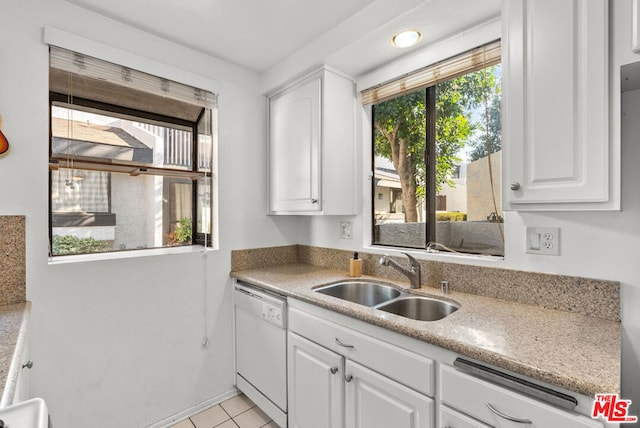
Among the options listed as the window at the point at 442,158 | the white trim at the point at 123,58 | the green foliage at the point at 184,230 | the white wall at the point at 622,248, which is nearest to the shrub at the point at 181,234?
the green foliage at the point at 184,230

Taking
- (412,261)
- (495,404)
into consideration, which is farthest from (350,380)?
(412,261)

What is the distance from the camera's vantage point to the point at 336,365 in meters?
1.44

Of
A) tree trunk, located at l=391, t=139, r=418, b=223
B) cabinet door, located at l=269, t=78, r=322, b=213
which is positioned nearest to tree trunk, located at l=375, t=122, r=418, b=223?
tree trunk, located at l=391, t=139, r=418, b=223

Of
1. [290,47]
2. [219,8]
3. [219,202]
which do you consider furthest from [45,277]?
[290,47]

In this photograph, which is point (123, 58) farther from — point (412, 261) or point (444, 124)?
point (412, 261)

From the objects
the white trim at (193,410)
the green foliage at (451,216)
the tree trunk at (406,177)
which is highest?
the tree trunk at (406,177)

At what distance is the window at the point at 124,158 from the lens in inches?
67.4

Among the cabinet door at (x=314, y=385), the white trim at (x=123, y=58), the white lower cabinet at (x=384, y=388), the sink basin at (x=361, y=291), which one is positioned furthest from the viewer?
the sink basin at (x=361, y=291)

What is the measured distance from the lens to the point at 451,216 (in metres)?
1.82

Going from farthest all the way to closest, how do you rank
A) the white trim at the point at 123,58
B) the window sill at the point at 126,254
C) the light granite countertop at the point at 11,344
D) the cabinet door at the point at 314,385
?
the window sill at the point at 126,254 → the white trim at the point at 123,58 → the cabinet door at the point at 314,385 → the light granite countertop at the point at 11,344

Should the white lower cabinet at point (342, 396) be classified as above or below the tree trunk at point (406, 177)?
below

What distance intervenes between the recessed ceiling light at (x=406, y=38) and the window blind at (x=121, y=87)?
1259mm

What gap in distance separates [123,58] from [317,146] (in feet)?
4.03

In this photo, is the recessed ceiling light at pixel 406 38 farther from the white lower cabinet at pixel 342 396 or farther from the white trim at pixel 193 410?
the white trim at pixel 193 410
